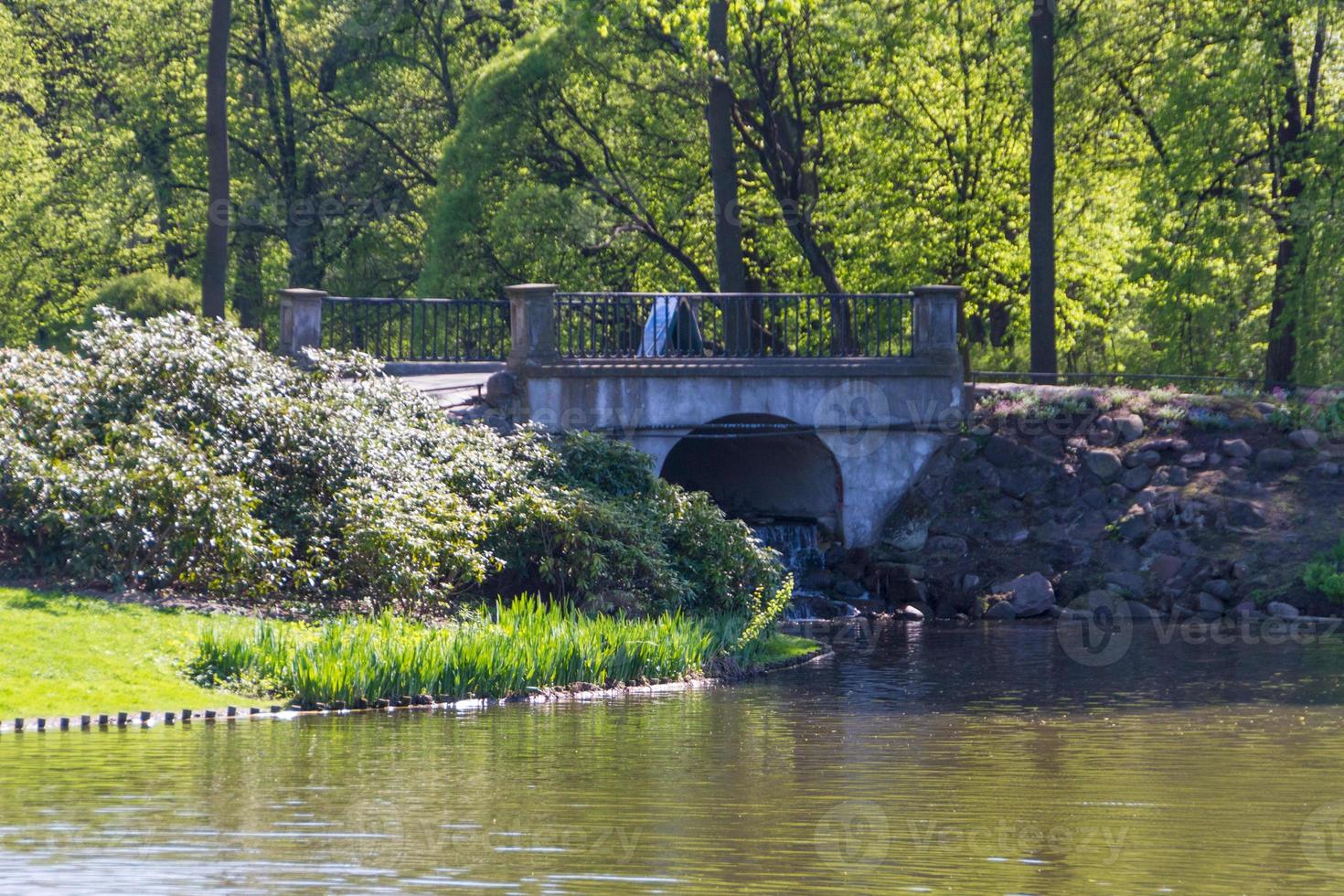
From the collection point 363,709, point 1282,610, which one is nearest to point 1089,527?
point 1282,610

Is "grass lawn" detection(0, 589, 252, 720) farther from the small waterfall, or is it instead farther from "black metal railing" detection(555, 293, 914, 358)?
the small waterfall

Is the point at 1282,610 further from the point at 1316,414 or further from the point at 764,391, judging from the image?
the point at 764,391

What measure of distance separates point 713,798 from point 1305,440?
1734cm

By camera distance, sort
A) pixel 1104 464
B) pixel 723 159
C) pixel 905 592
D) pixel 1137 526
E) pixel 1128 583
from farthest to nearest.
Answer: pixel 723 159
pixel 1104 464
pixel 905 592
pixel 1137 526
pixel 1128 583

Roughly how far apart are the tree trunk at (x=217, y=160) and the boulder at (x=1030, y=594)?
13.9 m

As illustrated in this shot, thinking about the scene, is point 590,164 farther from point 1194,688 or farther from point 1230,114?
point 1194,688

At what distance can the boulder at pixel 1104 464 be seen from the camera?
25266 millimetres

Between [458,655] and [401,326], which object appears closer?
[458,655]

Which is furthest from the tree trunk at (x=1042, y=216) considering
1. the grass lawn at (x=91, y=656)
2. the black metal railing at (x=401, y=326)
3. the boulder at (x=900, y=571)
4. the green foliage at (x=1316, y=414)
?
the grass lawn at (x=91, y=656)

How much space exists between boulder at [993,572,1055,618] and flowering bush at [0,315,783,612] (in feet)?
17.5

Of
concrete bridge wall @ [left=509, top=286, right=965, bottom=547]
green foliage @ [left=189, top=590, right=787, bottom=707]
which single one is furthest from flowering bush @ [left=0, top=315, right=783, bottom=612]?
concrete bridge wall @ [left=509, top=286, right=965, bottom=547]

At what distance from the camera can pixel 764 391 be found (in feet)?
80.7

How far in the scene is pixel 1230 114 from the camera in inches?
1157

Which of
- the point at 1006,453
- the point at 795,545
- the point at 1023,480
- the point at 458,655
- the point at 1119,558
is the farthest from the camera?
the point at 1006,453
